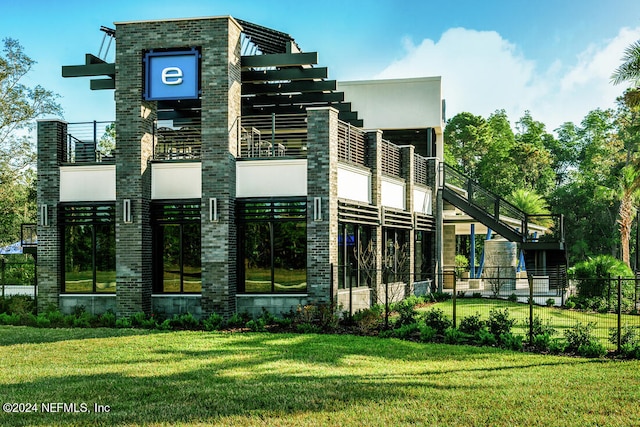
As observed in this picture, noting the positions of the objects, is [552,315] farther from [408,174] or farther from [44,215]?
[44,215]

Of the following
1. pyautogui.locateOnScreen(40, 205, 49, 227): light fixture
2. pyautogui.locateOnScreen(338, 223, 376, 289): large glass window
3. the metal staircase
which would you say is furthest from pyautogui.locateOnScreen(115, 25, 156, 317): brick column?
the metal staircase

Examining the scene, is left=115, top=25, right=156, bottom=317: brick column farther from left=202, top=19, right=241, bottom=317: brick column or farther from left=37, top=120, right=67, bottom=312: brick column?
left=37, top=120, right=67, bottom=312: brick column

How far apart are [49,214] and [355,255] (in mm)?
9476

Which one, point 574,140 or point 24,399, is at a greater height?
point 574,140

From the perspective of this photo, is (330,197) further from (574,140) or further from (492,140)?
(574,140)

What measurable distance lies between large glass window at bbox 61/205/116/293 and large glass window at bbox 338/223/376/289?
6.82 meters

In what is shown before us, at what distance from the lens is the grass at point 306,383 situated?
9125mm

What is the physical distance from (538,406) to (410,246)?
1687 centimetres

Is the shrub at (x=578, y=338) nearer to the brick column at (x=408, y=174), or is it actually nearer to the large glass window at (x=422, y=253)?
the brick column at (x=408, y=174)

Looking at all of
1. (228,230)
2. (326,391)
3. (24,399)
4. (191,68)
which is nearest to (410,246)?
(228,230)

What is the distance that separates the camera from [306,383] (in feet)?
36.3

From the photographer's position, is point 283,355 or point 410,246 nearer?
point 283,355

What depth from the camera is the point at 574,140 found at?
68.6 meters

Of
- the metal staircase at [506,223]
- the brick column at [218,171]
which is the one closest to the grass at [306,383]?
the brick column at [218,171]
